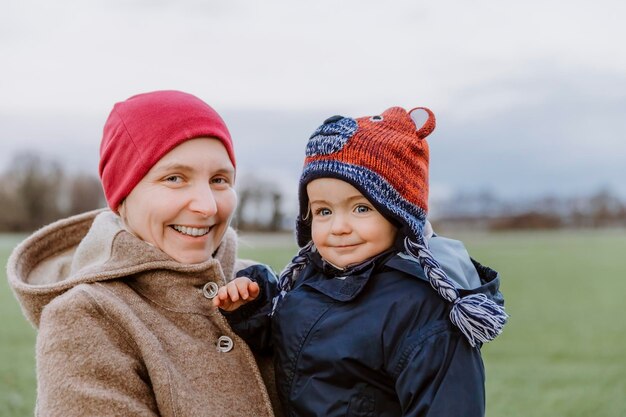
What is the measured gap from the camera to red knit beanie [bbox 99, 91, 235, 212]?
2.92 m

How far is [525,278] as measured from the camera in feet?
87.0

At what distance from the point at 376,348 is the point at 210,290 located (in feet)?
2.33

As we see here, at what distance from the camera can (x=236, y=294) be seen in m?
2.95

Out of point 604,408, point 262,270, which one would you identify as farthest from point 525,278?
point 262,270

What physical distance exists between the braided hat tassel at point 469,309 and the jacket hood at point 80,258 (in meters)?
0.82

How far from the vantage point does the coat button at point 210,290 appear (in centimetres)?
302

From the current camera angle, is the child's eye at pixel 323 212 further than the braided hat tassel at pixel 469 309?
Yes

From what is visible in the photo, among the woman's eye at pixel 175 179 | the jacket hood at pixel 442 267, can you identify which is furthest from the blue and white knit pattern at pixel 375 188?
the woman's eye at pixel 175 179

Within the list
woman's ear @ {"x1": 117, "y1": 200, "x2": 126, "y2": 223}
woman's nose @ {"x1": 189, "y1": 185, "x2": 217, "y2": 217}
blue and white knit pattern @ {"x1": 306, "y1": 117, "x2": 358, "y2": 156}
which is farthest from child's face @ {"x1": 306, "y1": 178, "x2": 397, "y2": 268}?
woman's ear @ {"x1": 117, "y1": 200, "x2": 126, "y2": 223}

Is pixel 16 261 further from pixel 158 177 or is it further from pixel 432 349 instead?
pixel 432 349

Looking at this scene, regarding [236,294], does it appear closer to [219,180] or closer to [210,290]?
[210,290]

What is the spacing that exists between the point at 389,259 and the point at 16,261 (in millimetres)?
1443

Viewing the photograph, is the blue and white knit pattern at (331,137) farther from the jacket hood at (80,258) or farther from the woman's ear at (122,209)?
the woman's ear at (122,209)

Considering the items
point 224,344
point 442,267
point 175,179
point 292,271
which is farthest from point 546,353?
point 175,179
